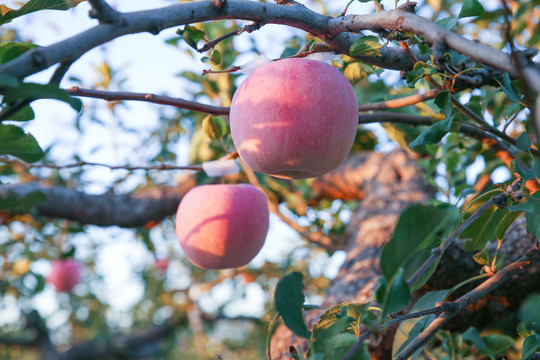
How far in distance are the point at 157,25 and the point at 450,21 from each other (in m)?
0.44

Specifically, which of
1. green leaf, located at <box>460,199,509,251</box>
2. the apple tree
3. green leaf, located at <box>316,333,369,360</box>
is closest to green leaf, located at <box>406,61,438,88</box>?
the apple tree

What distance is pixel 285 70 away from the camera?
2.08 ft

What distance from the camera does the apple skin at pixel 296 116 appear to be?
2.02ft

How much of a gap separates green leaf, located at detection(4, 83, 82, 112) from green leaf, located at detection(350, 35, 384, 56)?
0.35 m

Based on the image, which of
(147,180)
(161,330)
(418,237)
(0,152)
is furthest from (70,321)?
(418,237)

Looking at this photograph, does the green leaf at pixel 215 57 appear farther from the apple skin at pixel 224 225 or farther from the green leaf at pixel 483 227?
the green leaf at pixel 483 227

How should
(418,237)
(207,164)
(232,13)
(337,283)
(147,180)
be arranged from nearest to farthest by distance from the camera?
(418,237) < (232,13) < (207,164) < (337,283) < (147,180)

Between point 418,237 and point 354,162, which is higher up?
point 418,237

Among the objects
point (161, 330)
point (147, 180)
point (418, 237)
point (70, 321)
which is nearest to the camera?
point (418, 237)

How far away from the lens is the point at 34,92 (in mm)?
410

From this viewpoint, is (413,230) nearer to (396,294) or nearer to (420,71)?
(396,294)

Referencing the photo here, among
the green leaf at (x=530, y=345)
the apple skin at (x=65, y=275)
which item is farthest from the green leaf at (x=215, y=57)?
the apple skin at (x=65, y=275)

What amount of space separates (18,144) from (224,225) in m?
0.46

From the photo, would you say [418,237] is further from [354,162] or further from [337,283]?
[354,162]
